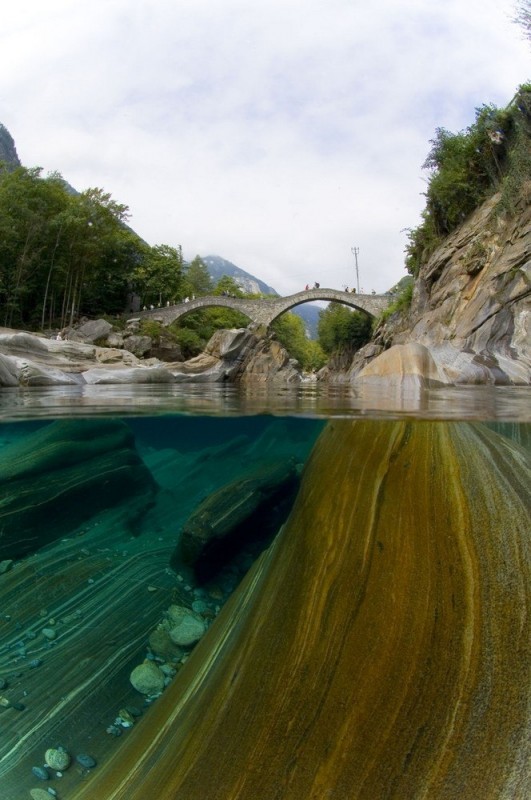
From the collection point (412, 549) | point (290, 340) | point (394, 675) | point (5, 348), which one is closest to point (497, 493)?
point (412, 549)

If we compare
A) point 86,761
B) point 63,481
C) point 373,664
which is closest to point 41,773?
point 86,761

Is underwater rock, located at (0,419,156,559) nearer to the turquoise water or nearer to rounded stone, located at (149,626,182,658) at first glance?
the turquoise water

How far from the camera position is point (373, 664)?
5.90 feet

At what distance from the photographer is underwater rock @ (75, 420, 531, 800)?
1517mm

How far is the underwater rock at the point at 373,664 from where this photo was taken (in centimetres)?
152

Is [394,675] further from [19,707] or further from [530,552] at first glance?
[19,707]

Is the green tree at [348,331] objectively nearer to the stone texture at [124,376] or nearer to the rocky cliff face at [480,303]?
the rocky cliff face at [480,303]

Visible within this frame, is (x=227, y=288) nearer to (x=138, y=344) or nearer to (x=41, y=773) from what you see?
(x=138, y=344)

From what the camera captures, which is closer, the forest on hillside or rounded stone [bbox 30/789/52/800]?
rounded stone [bbox 30/789/52/800]

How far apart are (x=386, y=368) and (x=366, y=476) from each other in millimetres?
10724

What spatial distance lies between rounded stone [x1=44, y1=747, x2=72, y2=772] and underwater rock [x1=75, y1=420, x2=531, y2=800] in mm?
239

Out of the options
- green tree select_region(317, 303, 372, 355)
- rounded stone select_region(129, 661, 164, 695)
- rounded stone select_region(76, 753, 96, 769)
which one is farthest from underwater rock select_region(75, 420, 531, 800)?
green tree select_region(317, 303, 372, 355)

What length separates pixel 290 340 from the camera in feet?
238

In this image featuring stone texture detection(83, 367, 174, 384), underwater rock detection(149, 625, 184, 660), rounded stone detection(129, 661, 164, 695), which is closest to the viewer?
rounded stone detection(129, 661, 164, 695)
